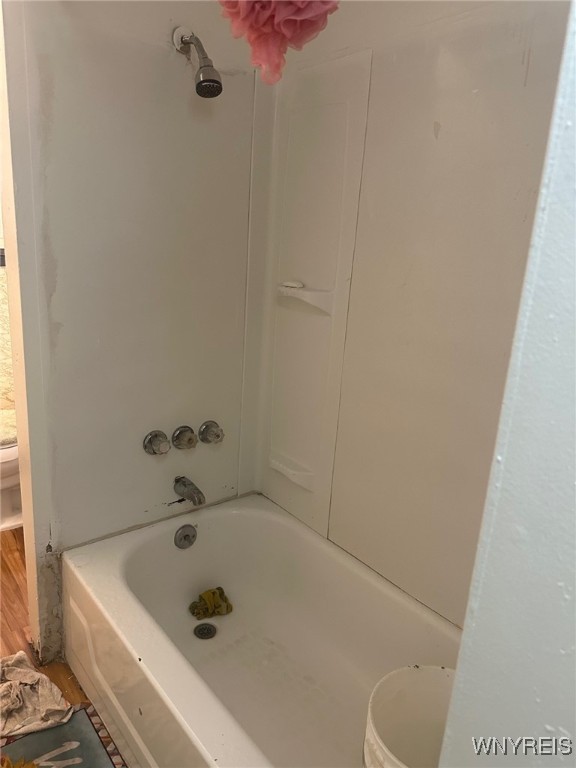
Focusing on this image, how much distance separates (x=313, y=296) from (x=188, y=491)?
2.35 ft

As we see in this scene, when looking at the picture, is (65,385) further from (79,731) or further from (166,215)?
(79,731)

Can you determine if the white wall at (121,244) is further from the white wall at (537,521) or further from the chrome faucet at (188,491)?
the white wall at (537,521)

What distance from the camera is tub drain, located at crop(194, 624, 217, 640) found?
181 centimetres

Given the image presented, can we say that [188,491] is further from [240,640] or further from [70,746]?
[70,746]

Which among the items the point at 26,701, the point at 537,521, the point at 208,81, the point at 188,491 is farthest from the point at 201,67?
the point at 26,701

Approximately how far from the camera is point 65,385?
1.56 m

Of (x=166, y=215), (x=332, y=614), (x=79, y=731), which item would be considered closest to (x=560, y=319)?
(x=166, y=215)

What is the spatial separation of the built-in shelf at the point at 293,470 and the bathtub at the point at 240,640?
5.5 inches

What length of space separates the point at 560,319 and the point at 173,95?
1.42 m

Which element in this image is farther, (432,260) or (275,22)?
(432,260)

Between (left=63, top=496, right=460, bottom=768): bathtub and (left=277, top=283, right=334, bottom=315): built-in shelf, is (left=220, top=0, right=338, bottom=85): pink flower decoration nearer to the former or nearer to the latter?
(left=277, top=283, right=334, bottom=315): built-in shelf

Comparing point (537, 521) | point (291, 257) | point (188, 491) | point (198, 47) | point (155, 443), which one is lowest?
point (188, 491)

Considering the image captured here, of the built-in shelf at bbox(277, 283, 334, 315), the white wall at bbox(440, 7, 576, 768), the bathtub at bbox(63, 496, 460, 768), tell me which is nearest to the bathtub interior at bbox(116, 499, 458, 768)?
the bathtub at bbox(63, 496, 460, 768)

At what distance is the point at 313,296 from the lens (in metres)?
1.70
